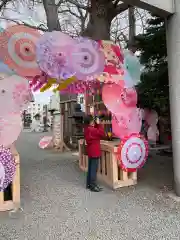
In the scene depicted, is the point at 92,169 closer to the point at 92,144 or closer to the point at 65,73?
the point at 92,144

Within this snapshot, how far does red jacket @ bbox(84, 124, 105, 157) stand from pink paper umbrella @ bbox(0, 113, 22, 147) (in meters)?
1.32

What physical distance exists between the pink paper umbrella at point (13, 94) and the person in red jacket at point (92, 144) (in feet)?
4.17

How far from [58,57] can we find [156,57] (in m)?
3.36

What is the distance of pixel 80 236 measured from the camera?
2.88 meters

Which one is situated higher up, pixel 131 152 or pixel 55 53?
pixel 55 53

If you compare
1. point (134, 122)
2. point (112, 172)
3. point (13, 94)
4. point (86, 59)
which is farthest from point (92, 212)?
point (86, 59)

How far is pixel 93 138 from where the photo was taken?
447 centimetres

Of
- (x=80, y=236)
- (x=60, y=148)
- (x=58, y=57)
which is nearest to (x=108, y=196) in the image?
(x=80, y=236)

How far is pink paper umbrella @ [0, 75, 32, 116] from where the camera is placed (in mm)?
3679

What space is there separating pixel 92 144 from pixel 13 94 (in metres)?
1.71

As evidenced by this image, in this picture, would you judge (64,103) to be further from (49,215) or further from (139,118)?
(49,215)

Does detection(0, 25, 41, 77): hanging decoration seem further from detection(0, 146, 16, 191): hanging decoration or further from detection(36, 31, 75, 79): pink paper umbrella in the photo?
detection(0, 146, 16, 191): hanging decoration

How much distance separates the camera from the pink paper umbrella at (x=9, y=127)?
3.65m

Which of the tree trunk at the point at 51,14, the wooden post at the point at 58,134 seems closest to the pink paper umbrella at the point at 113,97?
the tree trunk at the point at 51,14
